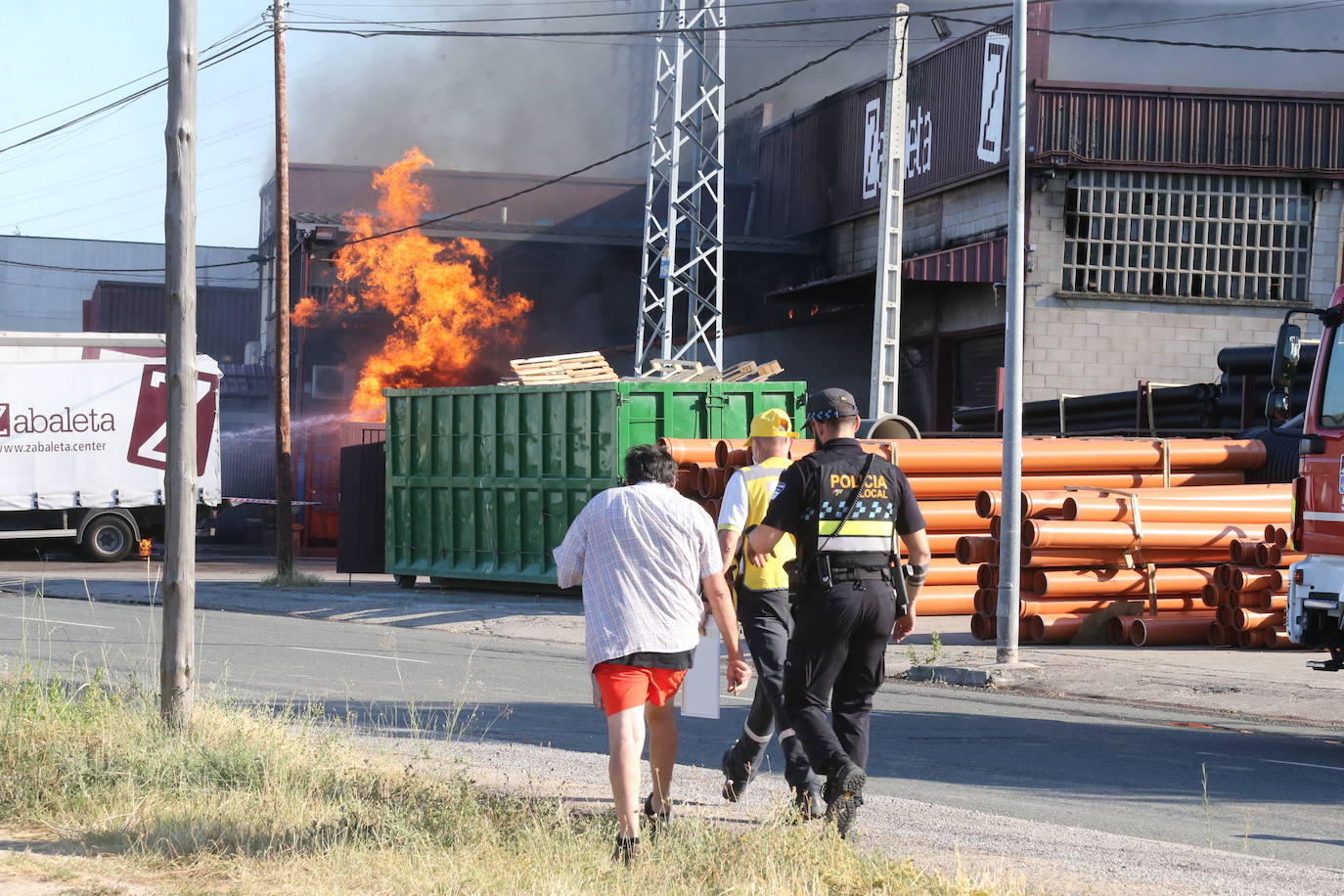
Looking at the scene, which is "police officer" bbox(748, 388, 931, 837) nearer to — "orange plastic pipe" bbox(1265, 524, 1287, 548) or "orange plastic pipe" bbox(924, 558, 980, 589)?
"orange plastic pipe" bbox(1265, 524, 1287, 548)

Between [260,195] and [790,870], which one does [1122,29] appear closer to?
[260,195]

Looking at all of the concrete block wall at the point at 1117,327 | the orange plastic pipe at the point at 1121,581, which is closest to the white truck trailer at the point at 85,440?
the concrete block wall at the point at 1117,327

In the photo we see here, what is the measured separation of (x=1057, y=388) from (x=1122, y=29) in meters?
14.9

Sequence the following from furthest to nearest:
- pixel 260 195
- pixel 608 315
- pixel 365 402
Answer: pixel 260 195, pixel 608 315, pixel 365 402

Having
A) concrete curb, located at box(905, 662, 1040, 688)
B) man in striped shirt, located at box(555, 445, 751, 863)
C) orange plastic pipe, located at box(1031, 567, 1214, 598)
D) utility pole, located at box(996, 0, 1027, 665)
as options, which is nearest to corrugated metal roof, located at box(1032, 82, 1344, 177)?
orange plastic pipe, located at box(1031, 567, 1214, 598)

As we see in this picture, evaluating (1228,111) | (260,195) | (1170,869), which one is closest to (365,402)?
(260,195)

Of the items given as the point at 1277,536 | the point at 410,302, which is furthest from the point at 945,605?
the point at 410,302

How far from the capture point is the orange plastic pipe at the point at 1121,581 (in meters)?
15.7

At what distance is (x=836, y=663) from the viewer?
250 inches

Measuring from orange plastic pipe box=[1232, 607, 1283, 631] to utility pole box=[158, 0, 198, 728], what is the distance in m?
10.8

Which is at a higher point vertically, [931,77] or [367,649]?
[931,77]

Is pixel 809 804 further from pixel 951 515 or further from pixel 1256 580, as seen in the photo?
pixel 951 515

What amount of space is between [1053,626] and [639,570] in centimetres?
→ 1046

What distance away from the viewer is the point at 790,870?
5504mm
